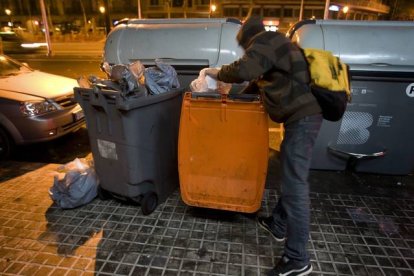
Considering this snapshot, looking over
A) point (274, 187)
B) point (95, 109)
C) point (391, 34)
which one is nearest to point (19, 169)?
point (95, 109)

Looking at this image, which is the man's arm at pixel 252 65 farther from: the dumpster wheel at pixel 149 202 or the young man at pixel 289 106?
the dumpster wheel at pixel 149 202

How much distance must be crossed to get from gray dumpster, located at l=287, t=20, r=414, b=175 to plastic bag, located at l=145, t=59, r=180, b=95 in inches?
66.3

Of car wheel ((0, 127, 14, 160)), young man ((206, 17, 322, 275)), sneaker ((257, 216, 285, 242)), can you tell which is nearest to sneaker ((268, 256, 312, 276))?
young man ((206, 17, 322, 275))

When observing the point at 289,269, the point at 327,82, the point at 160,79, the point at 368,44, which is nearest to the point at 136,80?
the point at 160,79

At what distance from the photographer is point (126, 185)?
9.84 ft

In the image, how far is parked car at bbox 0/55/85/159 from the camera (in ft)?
13.8

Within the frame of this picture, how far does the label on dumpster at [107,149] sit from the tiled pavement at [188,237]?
62cm

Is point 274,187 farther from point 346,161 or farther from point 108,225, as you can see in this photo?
point 108,225

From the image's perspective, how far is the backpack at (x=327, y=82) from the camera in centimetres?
208

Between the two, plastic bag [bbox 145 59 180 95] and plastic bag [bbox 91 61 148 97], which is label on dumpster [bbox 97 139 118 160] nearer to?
plastic bag [bbox 91 61 148 97]

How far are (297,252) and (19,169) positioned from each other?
150 inches

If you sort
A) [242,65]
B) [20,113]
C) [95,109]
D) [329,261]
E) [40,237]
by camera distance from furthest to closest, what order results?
[20,113]
[95,109]
[40,237]
[329,261]
[242,65]

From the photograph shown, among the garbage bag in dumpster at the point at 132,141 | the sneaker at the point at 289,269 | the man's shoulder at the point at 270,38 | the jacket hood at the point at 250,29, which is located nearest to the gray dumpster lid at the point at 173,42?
the garbage bag in dumpster at the point at 132,141

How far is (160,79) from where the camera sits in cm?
314
